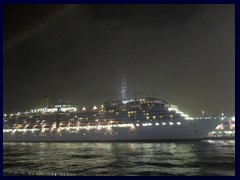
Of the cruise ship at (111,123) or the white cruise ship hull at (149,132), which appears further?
the cruise ship at (111,123)

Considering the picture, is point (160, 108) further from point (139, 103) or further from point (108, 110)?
point (108, 110)

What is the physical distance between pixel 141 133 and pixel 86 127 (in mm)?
14609

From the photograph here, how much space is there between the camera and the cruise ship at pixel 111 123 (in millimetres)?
54625

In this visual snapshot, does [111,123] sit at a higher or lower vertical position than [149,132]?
higher

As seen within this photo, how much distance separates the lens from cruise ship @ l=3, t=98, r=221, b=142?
5462 cm

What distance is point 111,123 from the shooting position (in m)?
62.0

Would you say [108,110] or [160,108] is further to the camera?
[108,110]

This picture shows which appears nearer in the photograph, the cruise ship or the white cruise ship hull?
the white cruise ship hull

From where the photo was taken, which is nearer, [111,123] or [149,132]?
[149,132]

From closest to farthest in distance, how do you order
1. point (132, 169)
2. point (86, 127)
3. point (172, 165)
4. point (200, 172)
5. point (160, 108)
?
1. point (200, 172)
2. point (132, 169)
3. point (172, 165)
4. point (160, 108)
5. point (86, 127)

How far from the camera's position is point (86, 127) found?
213 ft
